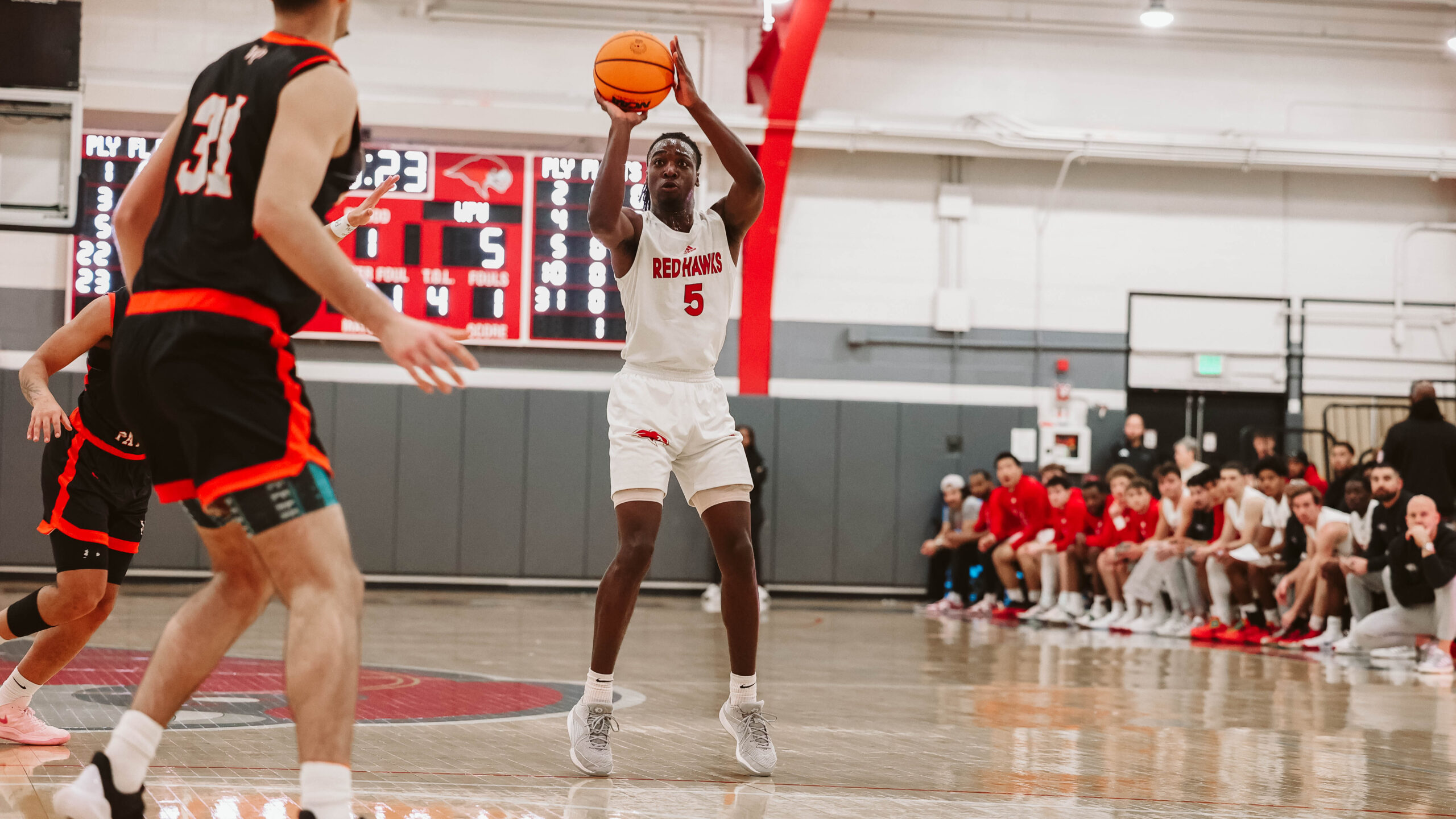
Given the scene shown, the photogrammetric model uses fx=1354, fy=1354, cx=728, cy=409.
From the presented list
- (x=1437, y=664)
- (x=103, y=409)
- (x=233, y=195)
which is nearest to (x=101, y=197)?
(x=103, y=409)

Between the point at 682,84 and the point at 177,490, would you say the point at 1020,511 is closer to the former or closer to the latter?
the point at 682,84

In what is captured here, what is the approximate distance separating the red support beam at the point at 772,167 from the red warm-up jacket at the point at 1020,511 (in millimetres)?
2844

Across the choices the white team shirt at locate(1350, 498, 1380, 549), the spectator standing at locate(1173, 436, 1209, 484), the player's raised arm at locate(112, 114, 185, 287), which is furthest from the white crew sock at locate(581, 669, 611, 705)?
the spectator standing at locate(1173, 436, 1209, 484)

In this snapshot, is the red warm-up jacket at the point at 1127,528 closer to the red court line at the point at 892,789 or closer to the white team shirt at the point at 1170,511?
the white team shirt at the point at 1170,511

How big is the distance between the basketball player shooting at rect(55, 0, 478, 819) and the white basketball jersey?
183cm

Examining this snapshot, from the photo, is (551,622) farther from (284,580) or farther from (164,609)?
(284,580)

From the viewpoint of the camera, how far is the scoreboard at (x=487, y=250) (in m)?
13.3

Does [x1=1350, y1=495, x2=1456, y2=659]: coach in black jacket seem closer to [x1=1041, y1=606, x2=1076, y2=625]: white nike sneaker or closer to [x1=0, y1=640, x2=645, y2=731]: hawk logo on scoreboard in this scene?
[x1=1041, y1=606, x2=1076, y2=625]: white nike sneaker

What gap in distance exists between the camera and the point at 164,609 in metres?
10.5

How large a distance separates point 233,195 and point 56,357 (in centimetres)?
196

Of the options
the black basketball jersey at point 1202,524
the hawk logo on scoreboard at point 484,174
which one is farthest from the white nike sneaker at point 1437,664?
the hawk logo on scoreboard at point 484,174

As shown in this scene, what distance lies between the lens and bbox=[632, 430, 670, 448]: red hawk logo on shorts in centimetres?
435

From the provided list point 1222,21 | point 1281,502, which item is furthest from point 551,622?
point 1222,21

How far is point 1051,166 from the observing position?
50.8ft
